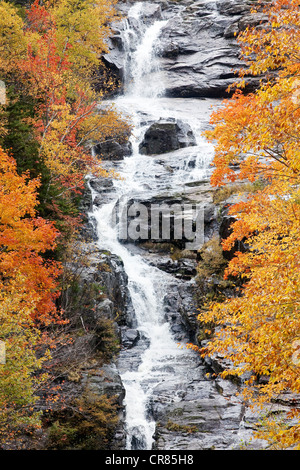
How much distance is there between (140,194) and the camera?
28781 millimetres

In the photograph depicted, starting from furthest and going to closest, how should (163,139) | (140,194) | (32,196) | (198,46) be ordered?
1. (198,46)
2. (163,139)
3. (140,194)
4. (32,196)

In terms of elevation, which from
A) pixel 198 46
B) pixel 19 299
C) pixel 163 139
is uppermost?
pixel 198 46

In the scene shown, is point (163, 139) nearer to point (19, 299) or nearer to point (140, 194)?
point (140, 194)

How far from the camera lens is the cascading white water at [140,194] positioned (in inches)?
633

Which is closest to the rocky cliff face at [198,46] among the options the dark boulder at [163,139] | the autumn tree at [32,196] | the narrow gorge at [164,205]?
the narrow gorge at [164,205]

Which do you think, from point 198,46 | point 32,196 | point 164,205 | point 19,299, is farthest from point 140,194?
point 198,46

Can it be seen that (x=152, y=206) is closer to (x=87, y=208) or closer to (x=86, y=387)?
(x=87, y=208)

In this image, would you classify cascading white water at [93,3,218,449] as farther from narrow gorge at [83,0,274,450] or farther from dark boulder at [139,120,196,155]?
dark boulder at [139,120,196,155]

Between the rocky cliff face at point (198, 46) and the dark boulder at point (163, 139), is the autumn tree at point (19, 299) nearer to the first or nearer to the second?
the dark boulder at point (163, 139)

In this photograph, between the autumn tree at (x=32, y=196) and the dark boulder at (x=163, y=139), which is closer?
the autumn tree at (x=32, y=196)

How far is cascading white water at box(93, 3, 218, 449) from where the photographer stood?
16073 mm

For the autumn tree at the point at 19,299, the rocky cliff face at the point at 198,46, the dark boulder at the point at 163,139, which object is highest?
the rocky cliff face at the point at 198,46
